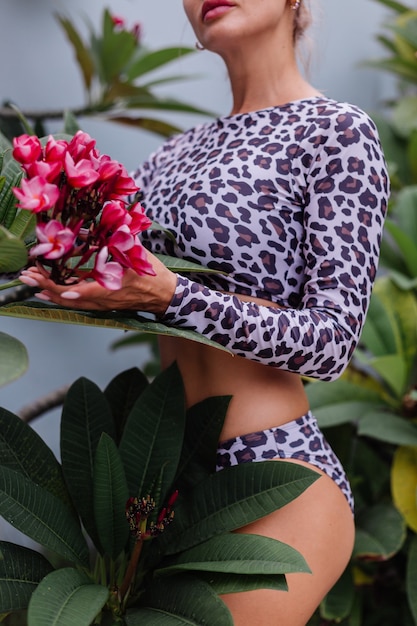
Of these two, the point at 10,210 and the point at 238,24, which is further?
the point at 238,24

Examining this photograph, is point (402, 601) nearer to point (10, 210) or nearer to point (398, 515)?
point (398, 515)

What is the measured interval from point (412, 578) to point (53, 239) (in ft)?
3.68

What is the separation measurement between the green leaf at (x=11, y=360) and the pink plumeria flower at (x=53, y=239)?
3.5 inches

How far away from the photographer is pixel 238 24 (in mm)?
1032

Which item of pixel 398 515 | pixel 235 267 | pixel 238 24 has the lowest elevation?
pixel 398 515

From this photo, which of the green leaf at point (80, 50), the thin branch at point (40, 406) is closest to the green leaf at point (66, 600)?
the thin branch at point (40, 406)

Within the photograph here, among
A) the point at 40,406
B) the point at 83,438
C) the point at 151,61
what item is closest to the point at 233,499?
the point at 83,438

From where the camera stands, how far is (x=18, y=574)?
85 centimetres

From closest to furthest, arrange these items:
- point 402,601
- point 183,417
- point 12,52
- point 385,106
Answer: point 183,417
point 402,601
point 12,52
point 385,106

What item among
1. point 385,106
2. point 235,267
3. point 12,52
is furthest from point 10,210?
point 385,106

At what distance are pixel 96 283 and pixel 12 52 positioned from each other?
54.4 inches

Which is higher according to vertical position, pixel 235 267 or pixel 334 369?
pixel 235 267

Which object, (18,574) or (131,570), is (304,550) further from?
(18,574)

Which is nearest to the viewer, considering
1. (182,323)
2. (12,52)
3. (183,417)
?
(182,323)
